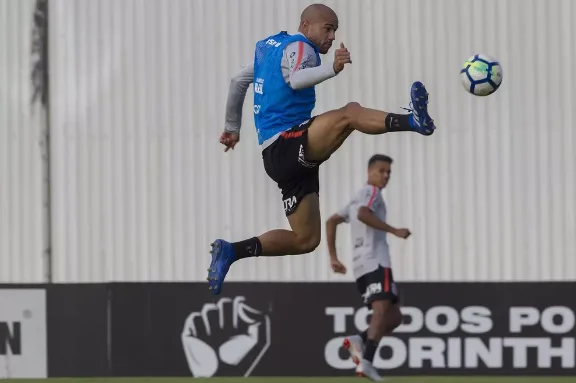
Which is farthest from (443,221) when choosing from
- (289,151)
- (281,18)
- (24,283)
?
(289,151)

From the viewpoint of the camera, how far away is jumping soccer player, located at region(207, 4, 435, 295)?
8.84m

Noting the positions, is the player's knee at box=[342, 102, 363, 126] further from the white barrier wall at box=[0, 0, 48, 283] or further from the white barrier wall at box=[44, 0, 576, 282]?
the white barrier wall at box=[0, 0, 48, 283]

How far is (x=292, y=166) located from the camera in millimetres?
9469

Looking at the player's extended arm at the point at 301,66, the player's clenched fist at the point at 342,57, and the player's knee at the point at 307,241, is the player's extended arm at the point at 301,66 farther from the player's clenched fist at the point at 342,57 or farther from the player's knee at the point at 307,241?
the player's knee at the point at 307,241

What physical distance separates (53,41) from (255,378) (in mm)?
4214

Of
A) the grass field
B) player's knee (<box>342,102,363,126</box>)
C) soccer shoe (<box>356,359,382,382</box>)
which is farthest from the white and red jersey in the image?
player's knee (<box>342,102,363,126</box>)

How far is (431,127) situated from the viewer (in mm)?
8672

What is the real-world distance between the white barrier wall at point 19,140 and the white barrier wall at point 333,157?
206 millimetres

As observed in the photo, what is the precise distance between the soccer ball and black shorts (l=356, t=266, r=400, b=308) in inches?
142

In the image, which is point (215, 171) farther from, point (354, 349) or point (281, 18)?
point (354, 349)

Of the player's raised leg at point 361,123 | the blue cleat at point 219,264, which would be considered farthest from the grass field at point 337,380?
the player's raised leg at point 361,123

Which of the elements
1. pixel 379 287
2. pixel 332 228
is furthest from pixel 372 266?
pixel 332 228

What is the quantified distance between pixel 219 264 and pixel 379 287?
11.7 feet

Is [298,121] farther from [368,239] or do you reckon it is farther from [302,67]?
[368,239]
